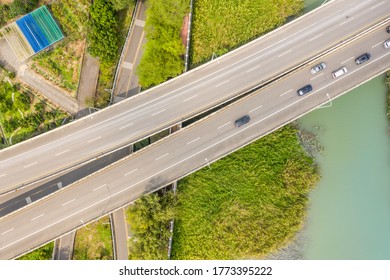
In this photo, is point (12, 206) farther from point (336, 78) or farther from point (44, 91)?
point (336, 78)

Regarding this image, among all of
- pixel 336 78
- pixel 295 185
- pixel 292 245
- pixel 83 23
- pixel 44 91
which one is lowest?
pixel 292 245

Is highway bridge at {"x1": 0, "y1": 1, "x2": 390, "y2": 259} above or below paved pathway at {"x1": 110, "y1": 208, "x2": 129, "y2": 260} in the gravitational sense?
above

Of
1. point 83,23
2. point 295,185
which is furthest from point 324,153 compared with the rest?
point 83,23

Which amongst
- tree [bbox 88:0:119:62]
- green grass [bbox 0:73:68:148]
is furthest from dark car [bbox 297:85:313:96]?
green grass [bbox 0:73:68:148]

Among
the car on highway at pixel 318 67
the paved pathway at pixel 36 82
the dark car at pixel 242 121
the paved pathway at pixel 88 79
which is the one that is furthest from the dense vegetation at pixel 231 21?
the paved pathway at pixel 36 82

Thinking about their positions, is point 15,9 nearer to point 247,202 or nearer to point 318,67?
point 247,202

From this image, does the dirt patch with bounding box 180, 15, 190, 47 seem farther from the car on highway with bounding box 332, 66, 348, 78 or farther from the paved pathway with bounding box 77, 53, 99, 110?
the car on highway with bounding box 332, 66, 348, 78
